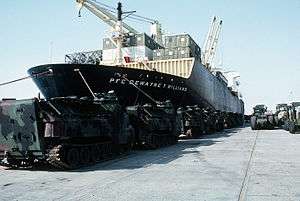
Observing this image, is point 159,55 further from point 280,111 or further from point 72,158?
point 72,158

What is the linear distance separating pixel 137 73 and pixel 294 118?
1400 centimetres

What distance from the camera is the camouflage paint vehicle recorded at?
95.1 ft

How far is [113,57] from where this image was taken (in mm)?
34656

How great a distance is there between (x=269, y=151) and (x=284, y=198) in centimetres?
900

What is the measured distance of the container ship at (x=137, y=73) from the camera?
69.8 feet

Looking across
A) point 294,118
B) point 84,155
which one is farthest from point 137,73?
point 294,118

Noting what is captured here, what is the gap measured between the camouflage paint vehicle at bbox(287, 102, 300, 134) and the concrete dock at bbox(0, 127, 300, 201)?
15.8 meters

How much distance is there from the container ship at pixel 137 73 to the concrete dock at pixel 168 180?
198 inches

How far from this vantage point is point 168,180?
961cm

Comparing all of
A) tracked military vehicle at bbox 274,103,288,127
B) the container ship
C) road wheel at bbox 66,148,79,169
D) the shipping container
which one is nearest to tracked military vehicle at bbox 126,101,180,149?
the container ship

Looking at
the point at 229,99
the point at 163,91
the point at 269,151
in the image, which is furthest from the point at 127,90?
the point at 229,99

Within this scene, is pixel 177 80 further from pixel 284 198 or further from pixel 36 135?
pixel 284 198

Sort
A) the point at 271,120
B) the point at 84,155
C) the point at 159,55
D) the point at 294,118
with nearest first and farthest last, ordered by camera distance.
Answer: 1. the point at 84,155
2. the point at 294,118
3. the point at 159,55
4. the point at 271,120

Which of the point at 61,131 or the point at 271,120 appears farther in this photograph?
the point at 271,120
